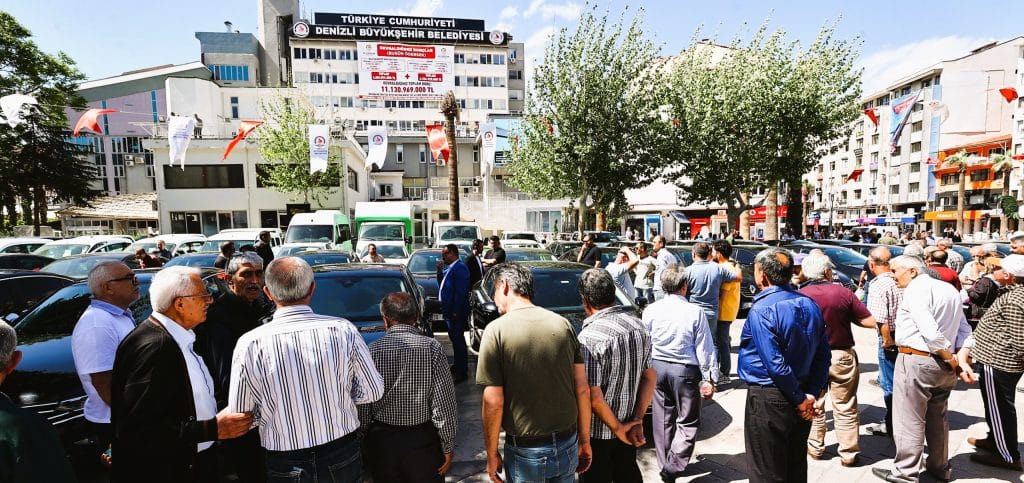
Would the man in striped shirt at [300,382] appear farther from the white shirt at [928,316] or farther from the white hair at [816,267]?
the white shirt at [928,316]

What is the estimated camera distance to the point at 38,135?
31.8 metres

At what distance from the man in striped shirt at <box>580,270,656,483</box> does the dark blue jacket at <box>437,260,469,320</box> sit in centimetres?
393

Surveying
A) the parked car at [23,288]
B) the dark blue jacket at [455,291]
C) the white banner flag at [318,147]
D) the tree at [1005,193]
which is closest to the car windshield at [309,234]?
the white banner flag at [318,147]

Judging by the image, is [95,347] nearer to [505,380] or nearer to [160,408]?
[160,408]

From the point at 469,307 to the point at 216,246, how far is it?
12060 mm

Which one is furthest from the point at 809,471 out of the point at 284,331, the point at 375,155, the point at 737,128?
the point at 375,155

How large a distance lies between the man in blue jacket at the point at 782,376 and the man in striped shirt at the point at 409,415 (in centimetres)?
207

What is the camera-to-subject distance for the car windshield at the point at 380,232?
60.4ft

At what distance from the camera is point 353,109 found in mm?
51688

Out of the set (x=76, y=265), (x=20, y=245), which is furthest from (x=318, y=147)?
(x=76, y=265)

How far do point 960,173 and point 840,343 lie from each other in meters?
62.2

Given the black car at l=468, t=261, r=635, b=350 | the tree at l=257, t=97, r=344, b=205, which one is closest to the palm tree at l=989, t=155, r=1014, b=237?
the black car at l=468, t=261, r=635, b=350

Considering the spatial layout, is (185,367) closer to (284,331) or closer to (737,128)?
(284,331)

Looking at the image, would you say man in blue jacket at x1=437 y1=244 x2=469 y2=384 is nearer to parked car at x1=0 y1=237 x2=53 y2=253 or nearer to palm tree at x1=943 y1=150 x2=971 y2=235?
parked car at x1=0 y1=237 x2=53 y2=253
